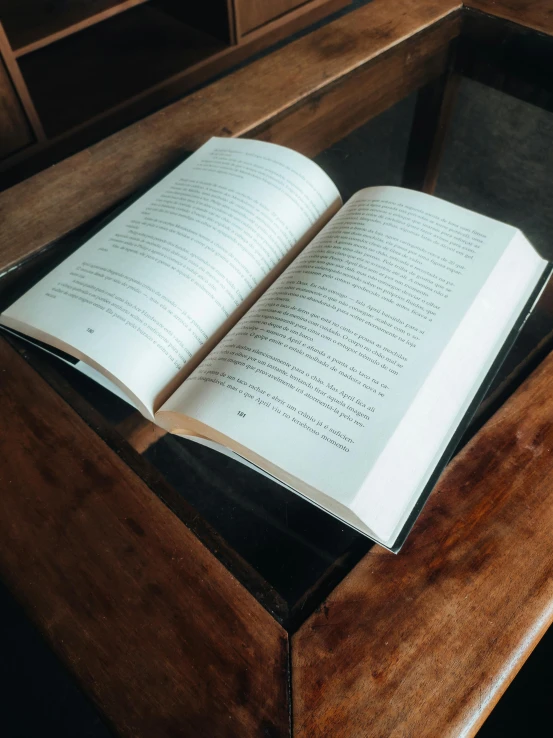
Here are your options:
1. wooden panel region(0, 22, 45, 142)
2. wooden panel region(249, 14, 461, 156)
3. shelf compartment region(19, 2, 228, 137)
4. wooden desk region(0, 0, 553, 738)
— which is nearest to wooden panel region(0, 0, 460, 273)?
wooden panel region(249, 14, 461, 156)

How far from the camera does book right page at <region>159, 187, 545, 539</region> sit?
1.08ft

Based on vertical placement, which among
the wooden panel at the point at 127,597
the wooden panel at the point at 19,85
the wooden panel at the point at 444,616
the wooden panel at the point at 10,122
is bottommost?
the wooden panel at the point at 127,597

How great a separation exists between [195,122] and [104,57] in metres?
1.09

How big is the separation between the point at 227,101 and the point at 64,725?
76cm

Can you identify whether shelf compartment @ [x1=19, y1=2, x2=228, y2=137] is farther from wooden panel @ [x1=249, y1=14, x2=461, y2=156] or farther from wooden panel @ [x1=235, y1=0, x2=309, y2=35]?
wooden panel @ [x1=249, y1=14, x2=461, y2=156]

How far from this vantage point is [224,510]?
385mm

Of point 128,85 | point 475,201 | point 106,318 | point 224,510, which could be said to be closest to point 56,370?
point 106,318

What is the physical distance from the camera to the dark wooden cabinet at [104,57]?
125 cm

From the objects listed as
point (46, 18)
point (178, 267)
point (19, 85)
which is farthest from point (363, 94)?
point (46, 18)

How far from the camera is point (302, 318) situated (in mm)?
392

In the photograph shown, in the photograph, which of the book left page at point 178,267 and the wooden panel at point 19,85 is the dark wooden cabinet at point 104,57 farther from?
the book left page at point 178,267

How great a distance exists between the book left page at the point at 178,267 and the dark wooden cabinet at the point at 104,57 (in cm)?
90

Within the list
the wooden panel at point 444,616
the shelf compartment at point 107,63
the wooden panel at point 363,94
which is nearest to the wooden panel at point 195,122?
the wooden panel at point 363,94

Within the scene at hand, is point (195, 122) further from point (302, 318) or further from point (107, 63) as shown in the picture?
point (107, 63)
